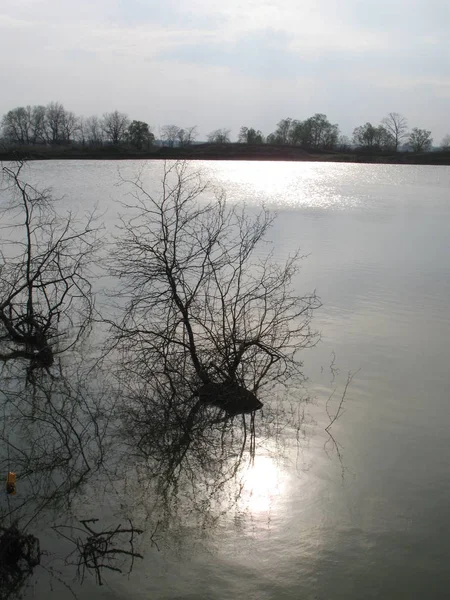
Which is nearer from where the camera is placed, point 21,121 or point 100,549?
point 100,549

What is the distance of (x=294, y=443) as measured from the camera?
8508 millimetres

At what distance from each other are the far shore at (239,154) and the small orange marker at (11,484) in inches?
2265

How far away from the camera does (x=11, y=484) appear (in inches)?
267

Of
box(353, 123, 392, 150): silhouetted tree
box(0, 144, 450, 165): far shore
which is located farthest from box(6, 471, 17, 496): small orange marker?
box(353, 123, 392, 150): silhouetted tree

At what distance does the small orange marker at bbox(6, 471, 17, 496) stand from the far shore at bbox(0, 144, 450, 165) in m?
57.5

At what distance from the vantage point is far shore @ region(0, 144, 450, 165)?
224ft

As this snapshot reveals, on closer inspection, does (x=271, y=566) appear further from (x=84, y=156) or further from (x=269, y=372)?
(x=84, y=156)

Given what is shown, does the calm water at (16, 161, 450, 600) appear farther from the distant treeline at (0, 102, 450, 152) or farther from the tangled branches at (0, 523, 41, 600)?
the distant treeline at (0, 102, 450, 152)

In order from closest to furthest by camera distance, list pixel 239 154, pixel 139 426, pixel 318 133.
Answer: pixel 139 426 < pixel 239 154 < pixel 318 133

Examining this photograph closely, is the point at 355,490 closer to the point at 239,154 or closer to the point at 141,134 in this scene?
the point at 141,134

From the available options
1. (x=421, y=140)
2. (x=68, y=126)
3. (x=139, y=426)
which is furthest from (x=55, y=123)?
(x=139, y=426)

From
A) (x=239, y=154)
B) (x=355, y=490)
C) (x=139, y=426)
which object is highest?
(x=239, y=154)

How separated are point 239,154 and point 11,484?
80.8 meters

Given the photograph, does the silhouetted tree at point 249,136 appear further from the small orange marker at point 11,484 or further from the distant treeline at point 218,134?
the small orange marker at point 11,484
